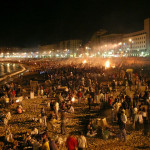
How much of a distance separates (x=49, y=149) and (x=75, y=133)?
2.84 metres

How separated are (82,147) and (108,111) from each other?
438 centimetres

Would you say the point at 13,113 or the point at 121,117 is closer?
the point at 121,117

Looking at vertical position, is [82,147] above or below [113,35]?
below

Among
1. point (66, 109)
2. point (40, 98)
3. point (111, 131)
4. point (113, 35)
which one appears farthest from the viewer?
point (113, 35)

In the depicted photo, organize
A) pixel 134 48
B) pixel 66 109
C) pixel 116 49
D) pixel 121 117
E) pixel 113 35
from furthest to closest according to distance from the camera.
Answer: pixel 113 35 < pixel 116 49 < pixel 134 48 < pixel 66 109 < pixel 121 117

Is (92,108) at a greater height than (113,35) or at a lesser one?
lesser

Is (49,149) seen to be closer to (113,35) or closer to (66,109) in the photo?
(66,109)

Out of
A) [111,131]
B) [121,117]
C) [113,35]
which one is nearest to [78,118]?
[111,131]

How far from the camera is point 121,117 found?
7527 mm

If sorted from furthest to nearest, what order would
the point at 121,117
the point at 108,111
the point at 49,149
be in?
the point at 108,111
the point at 121,117
the point at 49,149

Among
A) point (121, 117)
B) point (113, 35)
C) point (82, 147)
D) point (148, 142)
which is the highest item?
point (113, 35)

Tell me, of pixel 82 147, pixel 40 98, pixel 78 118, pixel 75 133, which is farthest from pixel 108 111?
pixel 40 98

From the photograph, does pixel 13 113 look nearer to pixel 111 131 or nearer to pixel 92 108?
pixel 92 108

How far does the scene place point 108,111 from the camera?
10211 mm
